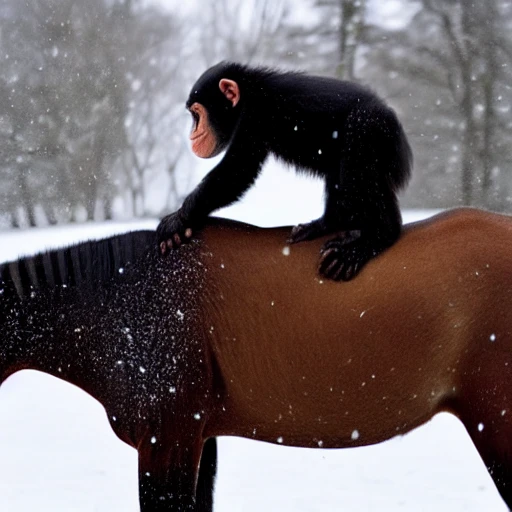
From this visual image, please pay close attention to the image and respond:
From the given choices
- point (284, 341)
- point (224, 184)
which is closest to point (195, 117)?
point (224, 184)

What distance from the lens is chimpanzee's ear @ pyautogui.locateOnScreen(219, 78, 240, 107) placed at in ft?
6.51

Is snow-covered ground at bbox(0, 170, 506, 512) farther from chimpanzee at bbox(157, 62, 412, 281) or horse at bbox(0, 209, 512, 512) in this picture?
chimpanzee at bbox(157, 62, 412, 281)

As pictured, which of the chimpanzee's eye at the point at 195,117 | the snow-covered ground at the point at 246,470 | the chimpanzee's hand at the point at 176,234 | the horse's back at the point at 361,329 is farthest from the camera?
the snow-covered ground at the point at 246,470

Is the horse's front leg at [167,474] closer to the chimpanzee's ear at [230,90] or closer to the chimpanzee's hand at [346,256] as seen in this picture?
the chimpanzee's hand at [346,256]

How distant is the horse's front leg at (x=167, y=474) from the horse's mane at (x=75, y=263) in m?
0.52

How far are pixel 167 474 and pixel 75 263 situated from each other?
Answer: 67cm

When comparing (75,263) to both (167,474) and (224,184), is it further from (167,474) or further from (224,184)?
(167,474)

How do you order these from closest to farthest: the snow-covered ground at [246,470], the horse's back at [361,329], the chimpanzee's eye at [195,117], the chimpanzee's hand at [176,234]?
the horse's back at [361,329]
the chimpanzee's hand at [176,234]
the chimpanzee's eye at [195,117]
the snow-covered ground at [246,470]

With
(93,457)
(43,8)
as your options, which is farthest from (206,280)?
(43,8)

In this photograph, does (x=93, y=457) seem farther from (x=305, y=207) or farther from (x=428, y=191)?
(x=428, y=191)

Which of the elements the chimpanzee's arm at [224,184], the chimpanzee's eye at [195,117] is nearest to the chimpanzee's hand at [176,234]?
the chimpanzee's arm at [224,184]

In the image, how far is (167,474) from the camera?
1.88 metres

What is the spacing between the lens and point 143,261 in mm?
2000

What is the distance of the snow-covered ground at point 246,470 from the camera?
9.35 feet
